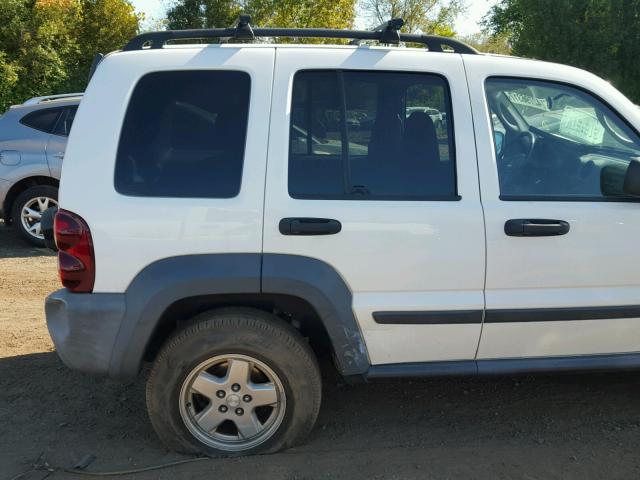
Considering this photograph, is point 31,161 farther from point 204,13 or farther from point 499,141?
point 204,13

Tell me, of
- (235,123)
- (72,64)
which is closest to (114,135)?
(235,123)

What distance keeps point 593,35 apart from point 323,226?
17.0 metres

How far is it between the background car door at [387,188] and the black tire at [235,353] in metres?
0.35

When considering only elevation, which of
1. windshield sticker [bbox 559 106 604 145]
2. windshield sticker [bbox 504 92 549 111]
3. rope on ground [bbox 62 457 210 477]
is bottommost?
rope on ground [bbox 62 457 210 477]

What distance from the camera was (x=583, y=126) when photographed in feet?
11.5

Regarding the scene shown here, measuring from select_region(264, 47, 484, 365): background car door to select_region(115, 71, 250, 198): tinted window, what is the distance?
0.64 ft

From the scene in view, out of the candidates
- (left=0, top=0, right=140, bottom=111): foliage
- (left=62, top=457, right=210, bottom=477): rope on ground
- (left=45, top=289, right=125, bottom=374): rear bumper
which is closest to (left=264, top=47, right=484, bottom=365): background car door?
(left=45, top=289, right=125, bottom=374): rear bumper

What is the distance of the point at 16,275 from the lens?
696 centimetres

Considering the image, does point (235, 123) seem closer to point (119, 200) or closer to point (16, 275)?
point (119, 200)

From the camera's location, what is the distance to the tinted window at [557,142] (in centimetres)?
336

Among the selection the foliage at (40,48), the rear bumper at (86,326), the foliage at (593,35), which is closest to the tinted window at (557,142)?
the rear bumper at (86,326)

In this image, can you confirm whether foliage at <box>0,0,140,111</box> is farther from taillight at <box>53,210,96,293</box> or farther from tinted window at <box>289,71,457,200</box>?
tinted window at <box>289,71,457,200</box>

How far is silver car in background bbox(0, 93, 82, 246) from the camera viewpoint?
8023 mm

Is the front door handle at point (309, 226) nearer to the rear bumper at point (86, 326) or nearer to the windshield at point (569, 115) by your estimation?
the rear bumper at point (86, 326)
